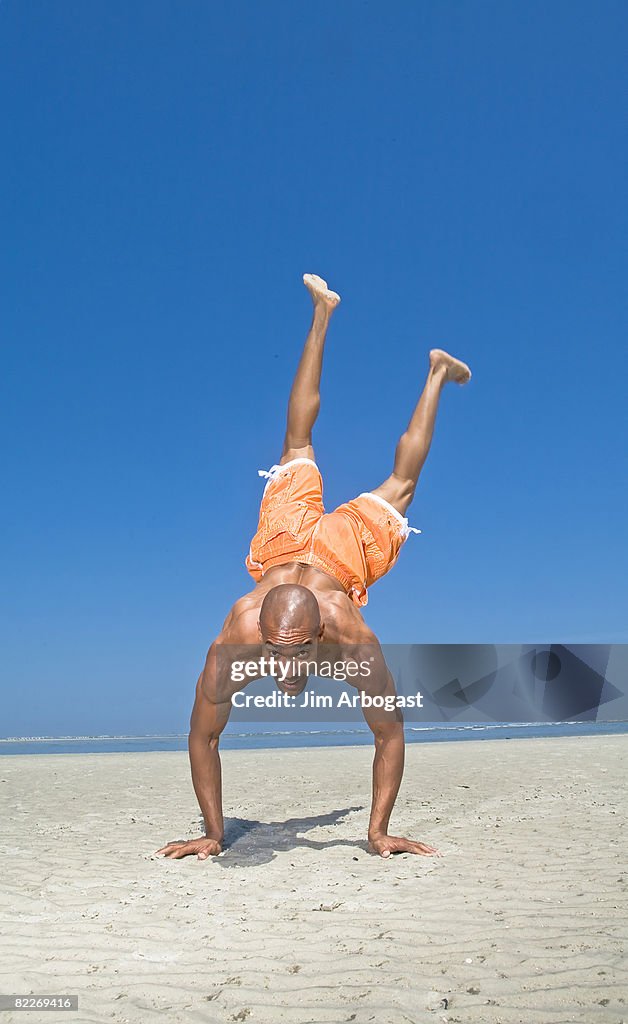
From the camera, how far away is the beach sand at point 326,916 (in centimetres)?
308

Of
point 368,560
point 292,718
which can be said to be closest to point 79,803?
point 292,718

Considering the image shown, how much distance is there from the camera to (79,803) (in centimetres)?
953

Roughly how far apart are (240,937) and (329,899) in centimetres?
84

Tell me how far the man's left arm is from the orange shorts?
942 mm

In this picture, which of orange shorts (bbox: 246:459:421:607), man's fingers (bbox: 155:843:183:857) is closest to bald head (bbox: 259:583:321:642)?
orange shorts (bbox: 246:459:421:607)

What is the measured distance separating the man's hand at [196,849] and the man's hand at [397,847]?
46.9 inches

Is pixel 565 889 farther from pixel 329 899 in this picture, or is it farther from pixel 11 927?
pixel 11 927

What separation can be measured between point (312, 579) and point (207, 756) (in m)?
1.54

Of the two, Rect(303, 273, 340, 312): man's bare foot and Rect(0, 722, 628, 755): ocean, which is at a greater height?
Rect(303, 273, 340, 312): man's bare foot

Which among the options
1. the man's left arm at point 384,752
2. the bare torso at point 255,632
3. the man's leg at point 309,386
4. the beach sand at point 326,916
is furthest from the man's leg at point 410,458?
the beach sand at point 326,916

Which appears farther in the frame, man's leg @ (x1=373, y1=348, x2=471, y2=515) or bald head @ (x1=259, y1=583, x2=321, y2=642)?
man's leg @ (x1=373, y1=348, x2=471, y2=515)

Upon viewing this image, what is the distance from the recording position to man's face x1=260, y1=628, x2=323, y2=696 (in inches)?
200

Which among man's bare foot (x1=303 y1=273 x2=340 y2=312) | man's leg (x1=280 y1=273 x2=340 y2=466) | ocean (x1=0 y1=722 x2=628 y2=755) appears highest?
man's bare foot (x1=303 y1=273 x2=340 y2=312)

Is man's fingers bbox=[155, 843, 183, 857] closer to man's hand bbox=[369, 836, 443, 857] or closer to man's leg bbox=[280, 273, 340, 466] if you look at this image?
A: man's hand bbox=[369, 836, 443, 857]
